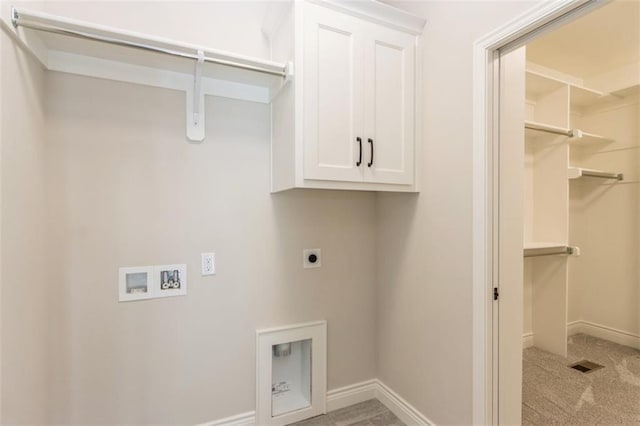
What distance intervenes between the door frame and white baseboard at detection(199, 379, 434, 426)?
1.65ft

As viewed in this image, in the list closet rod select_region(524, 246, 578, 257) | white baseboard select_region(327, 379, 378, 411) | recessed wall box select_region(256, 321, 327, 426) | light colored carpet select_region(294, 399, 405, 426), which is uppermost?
closet rod select_region(524, 246, 578, 257)

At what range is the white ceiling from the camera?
4.24 ft

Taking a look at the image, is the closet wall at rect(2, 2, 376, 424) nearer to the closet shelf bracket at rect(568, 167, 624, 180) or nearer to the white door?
the white door

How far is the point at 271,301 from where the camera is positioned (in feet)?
6.28

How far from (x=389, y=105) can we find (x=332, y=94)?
36 cm

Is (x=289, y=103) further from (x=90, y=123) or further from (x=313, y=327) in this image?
(x=313, y=327)

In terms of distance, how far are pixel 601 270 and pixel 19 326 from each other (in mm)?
2693

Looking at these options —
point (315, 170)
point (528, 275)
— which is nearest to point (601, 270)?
point (528, 275)

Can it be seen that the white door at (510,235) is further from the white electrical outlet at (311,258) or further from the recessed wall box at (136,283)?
the recessed wall box at (136,283)

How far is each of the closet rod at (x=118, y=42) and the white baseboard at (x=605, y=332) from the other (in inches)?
83.7

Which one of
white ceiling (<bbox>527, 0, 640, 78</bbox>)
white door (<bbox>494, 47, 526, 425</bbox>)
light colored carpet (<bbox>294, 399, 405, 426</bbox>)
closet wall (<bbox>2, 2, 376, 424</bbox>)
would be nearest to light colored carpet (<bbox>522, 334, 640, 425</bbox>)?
white door (<bbox>494, 47, 526, 425</bbox>)

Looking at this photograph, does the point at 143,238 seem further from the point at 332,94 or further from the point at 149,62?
the point at 332,94

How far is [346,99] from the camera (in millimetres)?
1576

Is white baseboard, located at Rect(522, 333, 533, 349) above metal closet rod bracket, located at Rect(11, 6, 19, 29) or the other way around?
the other way around
